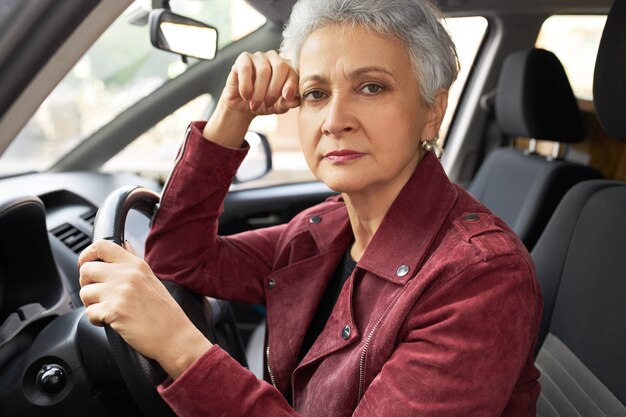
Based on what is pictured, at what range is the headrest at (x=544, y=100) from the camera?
2.43m

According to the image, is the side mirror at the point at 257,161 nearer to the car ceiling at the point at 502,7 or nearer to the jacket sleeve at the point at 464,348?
the car ceiling at the point at 502,7

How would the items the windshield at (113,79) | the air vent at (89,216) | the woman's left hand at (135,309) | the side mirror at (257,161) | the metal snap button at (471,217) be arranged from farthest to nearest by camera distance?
the side mirror at (257,161), the windshield at (113,79), the air vent at (89,216), the metal snap button at (471,217), the woman's left hand at (135,309)

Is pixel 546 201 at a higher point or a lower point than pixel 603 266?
lower

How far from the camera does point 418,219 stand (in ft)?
4.15

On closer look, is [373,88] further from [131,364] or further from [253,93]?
[131,364]

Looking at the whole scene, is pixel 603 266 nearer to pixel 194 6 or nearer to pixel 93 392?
pixel 93 392

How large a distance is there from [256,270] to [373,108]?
0.58 m

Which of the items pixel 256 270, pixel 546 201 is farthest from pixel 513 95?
pixel 256 270

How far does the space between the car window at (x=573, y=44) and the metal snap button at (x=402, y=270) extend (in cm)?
208

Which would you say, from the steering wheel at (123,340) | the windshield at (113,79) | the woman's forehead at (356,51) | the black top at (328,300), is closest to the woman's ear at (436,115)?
the woman's forehead at (356,51)

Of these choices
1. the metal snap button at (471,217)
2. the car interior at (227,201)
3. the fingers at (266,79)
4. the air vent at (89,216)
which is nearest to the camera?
the car interior at (227,201)

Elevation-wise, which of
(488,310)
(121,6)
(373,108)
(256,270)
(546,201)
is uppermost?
(121,6)

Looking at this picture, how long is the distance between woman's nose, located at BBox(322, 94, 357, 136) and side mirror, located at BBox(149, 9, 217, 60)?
77 centimetres

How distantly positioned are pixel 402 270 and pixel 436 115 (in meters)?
0.36
